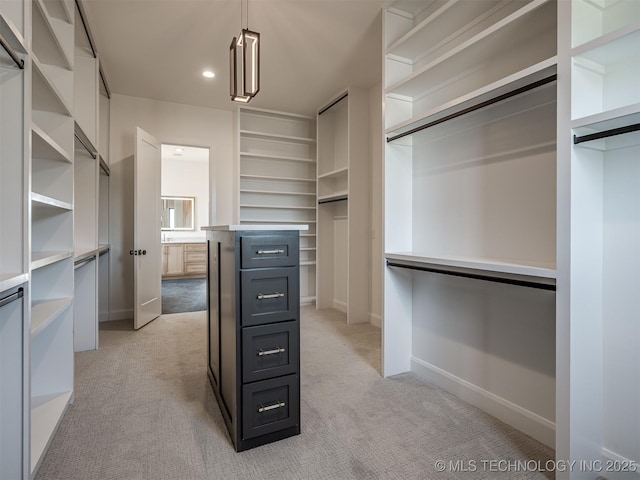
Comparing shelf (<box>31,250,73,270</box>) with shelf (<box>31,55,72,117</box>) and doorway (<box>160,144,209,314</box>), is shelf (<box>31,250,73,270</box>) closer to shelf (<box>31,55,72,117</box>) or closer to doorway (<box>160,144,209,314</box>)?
shelf (<box>31,55,72,117</box>)

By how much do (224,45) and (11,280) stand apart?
2.66 meters

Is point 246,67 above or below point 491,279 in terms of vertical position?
A: above

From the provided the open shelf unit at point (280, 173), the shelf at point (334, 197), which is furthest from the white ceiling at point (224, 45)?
the shelf at point (334, 197)

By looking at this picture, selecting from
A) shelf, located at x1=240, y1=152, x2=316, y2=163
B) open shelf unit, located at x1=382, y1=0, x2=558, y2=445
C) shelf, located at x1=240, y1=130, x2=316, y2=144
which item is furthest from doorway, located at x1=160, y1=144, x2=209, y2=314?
open shelf unit, located at x1=382, y1=0, x2=558, y2=445

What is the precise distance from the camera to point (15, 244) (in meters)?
1.42

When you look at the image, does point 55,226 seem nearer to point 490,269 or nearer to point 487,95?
point 490,269

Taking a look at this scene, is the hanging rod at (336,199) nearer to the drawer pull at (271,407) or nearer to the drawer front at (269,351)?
the drawer front at (269,351)

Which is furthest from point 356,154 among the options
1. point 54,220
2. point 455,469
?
point 455,469

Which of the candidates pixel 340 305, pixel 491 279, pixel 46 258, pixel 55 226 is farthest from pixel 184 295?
pixel 491 279

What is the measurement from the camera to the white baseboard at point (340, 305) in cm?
464

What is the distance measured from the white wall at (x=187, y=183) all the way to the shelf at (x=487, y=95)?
22.2 feet

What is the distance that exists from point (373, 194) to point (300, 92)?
1537 mm

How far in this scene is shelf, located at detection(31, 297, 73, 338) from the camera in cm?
164

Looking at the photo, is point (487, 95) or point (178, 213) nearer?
point (487, 95)
